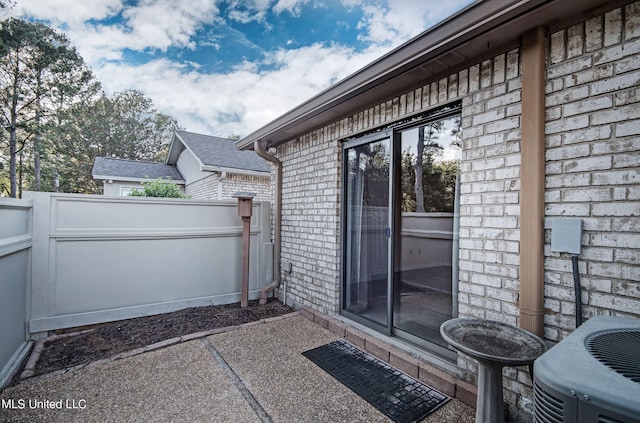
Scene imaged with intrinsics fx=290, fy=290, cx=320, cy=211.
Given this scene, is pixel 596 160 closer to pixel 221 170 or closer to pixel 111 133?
pixel 221 170

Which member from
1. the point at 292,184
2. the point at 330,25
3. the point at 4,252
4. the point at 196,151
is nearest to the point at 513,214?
the point at 292,184

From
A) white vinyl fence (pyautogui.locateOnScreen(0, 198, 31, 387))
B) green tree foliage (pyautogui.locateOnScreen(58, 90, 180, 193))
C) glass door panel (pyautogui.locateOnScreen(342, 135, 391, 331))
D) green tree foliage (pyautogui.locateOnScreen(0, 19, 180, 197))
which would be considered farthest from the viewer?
green tree foliage (pyautogui.locateOnScreen(58, 90, 180, 193))

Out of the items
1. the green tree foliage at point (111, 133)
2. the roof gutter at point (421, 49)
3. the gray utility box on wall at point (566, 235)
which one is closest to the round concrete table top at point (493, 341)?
the gray utility box on wall at point (566, 235)

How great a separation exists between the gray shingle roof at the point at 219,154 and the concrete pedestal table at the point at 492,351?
7.84m

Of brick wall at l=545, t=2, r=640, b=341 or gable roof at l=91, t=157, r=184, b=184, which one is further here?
gable roof at l=91, t=157, r=184, b=184

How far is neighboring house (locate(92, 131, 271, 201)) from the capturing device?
8586mm

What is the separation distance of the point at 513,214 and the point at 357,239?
67.7 inches

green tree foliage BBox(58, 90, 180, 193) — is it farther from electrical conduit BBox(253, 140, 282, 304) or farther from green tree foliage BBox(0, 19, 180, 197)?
electrical conduit BBox(253, 140, 282, 304)

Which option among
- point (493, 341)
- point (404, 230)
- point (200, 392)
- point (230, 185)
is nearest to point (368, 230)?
point (404, 230)

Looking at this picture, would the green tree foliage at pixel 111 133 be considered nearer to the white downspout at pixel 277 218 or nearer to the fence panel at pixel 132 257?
the fence panel at pixel 132 257

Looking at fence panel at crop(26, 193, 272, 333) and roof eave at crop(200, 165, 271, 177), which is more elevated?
roof eave at crop(200, 165, 271, 177)

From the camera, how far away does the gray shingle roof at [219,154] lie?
8664 millimetres

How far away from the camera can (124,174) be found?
11016mm

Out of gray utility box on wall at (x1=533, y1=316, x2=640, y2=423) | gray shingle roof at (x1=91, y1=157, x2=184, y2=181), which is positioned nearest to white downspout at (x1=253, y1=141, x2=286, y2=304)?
gray utility box on wall at (x1=533, y1=316, x2=640, y2=423)
